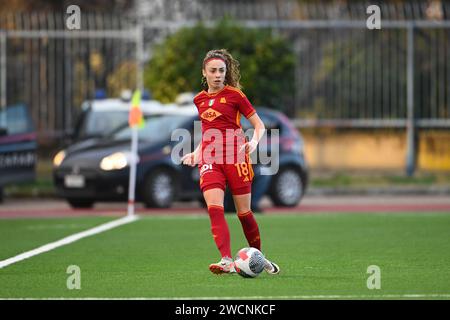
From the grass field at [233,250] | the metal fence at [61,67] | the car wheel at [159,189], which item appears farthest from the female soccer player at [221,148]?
the metal fence at [61,67]

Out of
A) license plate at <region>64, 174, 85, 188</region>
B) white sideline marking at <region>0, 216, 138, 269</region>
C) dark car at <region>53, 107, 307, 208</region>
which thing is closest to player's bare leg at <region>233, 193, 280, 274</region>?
white sideline marking at <region>0, 216, 138, 269</region>

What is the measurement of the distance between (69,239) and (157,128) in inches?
323

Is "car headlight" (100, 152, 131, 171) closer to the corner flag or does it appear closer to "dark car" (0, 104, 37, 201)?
the corner flag

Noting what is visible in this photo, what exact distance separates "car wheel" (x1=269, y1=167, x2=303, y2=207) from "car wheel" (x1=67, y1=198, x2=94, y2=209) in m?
3.05

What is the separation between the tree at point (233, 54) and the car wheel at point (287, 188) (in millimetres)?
5729

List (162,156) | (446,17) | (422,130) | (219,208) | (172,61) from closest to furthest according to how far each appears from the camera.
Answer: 1. (219,208)
2. (162,156)
3. (172,61)
4. (422,130)
5. (446,17)

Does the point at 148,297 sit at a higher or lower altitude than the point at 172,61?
lower

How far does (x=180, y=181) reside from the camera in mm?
24672

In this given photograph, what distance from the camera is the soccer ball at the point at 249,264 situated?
12383 mm

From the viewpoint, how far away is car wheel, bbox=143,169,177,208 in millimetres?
24438
